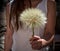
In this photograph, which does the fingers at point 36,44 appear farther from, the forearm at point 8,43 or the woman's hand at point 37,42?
the forearm at point 8,43

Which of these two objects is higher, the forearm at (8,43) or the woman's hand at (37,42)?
the woman's hand at (37,42)

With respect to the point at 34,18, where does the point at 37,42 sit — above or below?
below

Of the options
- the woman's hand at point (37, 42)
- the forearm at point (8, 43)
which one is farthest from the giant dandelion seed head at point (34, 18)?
the forearm at point (8, 43)

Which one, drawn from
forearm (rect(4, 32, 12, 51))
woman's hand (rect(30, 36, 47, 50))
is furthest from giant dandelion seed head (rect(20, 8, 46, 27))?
forearm (rect(4, 32, 12, 51))

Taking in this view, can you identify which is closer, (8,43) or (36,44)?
(36,44)

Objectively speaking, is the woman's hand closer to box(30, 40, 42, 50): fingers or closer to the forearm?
box(30, 40, 42, 50): fingers

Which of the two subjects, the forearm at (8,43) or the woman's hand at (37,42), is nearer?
the woman's hand at (37,42)

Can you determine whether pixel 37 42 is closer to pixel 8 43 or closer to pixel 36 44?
pixel 36 44

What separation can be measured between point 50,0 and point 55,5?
0.03m

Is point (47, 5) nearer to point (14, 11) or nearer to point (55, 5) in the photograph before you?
point (55, 5)

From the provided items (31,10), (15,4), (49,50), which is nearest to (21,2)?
(15,4)

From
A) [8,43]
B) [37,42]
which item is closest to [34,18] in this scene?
[37,42]

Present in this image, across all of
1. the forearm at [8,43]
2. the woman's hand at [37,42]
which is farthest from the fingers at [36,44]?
the forearm at [8,43]

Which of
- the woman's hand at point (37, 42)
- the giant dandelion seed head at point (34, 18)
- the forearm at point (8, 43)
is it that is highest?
the giant dandelion seed head at point (34, 18)
